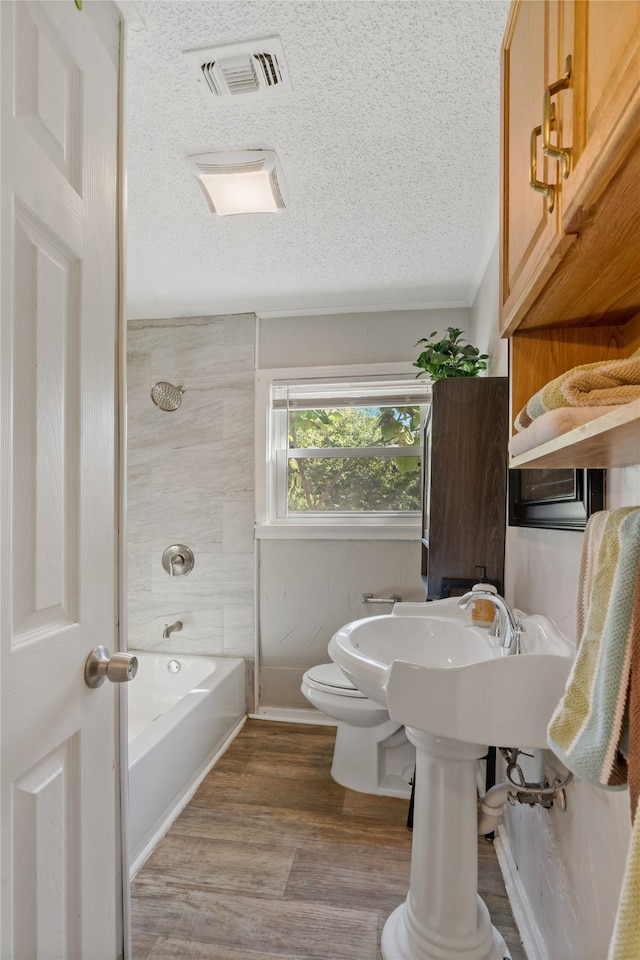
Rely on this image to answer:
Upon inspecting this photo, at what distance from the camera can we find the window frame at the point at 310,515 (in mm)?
2936

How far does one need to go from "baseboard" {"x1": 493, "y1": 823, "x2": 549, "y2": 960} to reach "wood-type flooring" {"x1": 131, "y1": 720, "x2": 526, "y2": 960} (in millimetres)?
25

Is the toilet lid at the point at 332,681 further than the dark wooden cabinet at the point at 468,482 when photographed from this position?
Yes

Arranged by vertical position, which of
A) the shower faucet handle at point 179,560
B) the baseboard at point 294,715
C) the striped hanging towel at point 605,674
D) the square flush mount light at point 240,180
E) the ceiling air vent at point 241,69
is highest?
the ceiling air vent at point 241,69

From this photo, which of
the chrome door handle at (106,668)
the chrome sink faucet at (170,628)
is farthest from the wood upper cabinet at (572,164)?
the chrome sink faucet at (170,628)

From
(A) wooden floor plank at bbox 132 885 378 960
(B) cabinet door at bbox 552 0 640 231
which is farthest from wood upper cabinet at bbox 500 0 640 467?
(A) wooden floor plank at bbox 132 885 378 960

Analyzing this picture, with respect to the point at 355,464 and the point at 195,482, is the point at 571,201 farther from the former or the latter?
the point at 195,482

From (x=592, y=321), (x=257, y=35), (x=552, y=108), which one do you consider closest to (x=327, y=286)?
(x=257, y=35)

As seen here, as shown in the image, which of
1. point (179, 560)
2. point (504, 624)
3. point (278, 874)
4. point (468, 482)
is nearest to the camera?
point (504, 624)

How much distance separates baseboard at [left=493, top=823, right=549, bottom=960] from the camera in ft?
4.69

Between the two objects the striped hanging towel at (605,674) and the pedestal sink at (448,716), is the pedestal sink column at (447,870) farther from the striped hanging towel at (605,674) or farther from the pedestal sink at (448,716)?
the striped hanging towel at (605,674)

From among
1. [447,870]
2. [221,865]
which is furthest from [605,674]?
[221,865]

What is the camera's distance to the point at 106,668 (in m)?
0.94

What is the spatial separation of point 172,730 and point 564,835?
1439mm

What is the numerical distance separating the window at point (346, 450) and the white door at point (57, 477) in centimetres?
205
